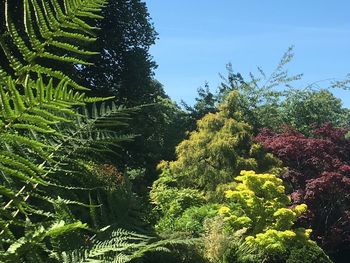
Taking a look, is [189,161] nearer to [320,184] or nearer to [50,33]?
[320,184]

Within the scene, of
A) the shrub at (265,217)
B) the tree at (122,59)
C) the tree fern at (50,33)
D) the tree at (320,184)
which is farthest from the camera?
the tree at (122,59)

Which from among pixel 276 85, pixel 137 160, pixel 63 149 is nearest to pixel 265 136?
pixel 137 160

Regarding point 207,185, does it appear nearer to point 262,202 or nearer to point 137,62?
point 262,202

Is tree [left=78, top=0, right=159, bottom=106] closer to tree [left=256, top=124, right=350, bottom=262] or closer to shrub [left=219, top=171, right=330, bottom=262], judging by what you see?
tree [left=256, top=124, right=350, bottom=262]

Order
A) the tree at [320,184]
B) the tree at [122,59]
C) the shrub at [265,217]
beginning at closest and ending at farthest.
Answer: the shrub at [265,217], the tree at [320,184], the tree at [122,59]

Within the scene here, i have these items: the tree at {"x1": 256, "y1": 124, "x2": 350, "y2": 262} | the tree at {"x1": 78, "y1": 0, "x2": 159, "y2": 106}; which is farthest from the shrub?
the tree at {"x1": 78, "y1": 0, "x2": 159, "y2": 106}

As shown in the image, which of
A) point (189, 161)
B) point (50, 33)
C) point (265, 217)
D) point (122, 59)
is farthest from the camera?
point (122, 59)

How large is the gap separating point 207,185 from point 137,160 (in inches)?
207

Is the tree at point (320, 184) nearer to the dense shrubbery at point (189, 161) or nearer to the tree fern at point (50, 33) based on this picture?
the dense shrubbery at point (189, 161)

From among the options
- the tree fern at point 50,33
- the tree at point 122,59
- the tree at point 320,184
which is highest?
the tree at point 122,59

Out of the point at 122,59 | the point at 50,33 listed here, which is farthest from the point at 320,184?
the point at 50,33

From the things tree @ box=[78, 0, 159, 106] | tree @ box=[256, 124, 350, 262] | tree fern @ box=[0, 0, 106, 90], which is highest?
tree @ box=[78, 0, 159, 106]

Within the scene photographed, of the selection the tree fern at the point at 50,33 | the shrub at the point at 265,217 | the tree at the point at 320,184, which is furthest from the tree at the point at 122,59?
the tree fern at the point at 50,33

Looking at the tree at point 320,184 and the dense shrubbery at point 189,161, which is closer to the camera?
the dense shrubbery at point 189,161
